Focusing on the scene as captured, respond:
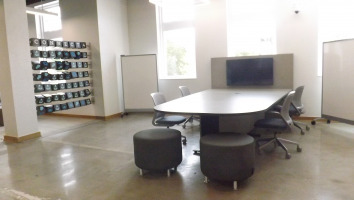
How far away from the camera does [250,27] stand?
6.16 m

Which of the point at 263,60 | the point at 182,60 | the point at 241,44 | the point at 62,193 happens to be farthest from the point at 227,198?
the point at 182,60

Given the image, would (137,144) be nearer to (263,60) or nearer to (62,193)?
(62,193)

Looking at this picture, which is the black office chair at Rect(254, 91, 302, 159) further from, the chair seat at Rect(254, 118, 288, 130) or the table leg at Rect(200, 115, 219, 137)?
the table leg at Rect(200, 115, 219, 137)

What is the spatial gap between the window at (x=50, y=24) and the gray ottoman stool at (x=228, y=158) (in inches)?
257

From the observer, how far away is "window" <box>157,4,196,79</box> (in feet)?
22.3

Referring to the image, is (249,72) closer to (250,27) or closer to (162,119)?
(250,27)

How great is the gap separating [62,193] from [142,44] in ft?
16.5

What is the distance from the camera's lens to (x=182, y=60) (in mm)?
6988

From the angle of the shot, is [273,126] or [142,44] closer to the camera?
[273,126]

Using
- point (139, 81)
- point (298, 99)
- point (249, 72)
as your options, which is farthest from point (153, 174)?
point (139, 81)

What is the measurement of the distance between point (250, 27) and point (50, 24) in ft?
18.4

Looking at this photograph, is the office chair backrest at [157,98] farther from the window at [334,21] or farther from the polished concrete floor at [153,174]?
the window at [334,21]

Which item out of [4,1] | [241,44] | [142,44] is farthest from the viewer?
[142,44]

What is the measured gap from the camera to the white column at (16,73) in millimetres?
4652
